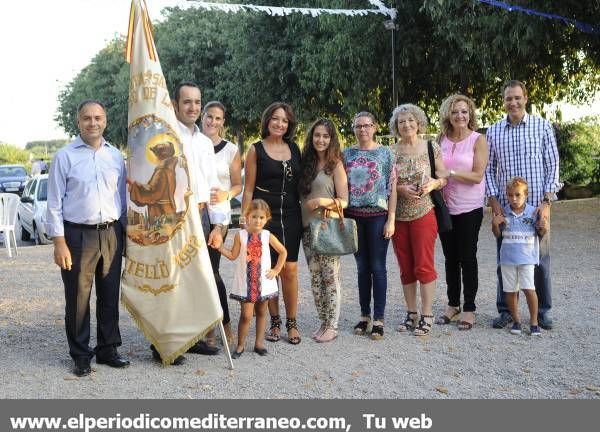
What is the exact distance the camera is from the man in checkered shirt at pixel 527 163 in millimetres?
6652

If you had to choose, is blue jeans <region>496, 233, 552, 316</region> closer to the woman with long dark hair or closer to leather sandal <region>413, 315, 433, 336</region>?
leather sandal <region>413, 315, 433, 336</region>

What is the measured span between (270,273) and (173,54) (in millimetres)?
29837

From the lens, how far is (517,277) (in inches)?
261

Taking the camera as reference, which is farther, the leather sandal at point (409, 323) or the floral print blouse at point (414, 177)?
the leather sandal at point (409, 323)

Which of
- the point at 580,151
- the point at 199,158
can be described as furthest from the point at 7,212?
the point at 580,151

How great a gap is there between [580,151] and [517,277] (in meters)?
17.9

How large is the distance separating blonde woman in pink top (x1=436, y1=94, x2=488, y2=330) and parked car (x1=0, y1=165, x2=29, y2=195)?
27203 millimetres

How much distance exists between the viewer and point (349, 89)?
21.1m

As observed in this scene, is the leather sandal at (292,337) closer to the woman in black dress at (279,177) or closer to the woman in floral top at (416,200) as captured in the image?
the woman in black dress at (279,177)

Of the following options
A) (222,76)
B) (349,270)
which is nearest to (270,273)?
(349,270)

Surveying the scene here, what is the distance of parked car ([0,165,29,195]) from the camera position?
3200cm

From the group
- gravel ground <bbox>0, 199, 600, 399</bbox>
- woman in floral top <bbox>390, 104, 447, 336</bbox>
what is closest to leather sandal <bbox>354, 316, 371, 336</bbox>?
gravel ground <bbox>0, 199, 600, 399</bbox>

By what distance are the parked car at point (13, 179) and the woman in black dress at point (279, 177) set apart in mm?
27035

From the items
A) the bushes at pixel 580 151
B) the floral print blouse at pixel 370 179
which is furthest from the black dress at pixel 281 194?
the bushes at pixel 580 151
